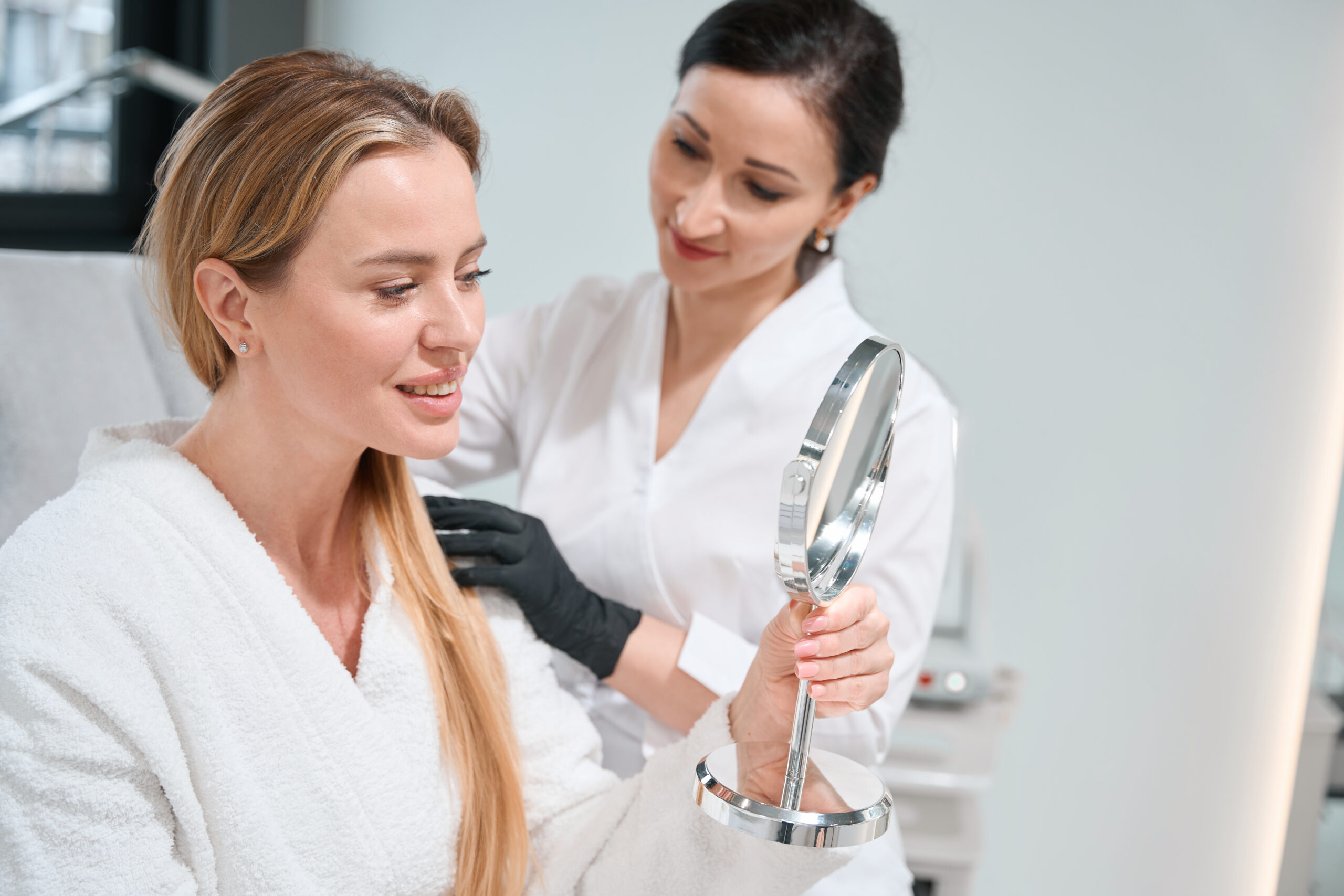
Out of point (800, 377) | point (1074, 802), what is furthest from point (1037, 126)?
point (1074, 802)

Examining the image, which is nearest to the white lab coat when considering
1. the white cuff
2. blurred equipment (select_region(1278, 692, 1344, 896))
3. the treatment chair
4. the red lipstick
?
the white cuff

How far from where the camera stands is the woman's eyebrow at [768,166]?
3.86ft

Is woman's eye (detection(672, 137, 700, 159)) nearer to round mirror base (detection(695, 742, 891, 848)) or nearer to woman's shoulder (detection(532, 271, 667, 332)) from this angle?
woman's shoulder (detection(532, 271, 667, 332))

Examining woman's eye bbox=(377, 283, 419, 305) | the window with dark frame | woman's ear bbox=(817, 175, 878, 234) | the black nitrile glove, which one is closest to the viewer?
woman's eye bbox=(377, 283, 419, 305)

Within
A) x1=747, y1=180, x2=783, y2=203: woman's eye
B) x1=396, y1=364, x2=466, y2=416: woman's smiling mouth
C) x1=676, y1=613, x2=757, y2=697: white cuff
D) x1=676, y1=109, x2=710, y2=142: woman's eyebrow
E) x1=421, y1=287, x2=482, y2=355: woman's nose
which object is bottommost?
x1=676, y1=613, x2=757, y2=697: white cuff

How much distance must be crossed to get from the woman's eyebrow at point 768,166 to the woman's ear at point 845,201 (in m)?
0.11

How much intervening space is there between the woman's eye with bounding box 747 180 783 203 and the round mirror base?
0.67 m

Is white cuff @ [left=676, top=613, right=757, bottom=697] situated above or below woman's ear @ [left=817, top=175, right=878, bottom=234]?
below

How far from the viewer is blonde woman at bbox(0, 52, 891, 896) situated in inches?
29.5

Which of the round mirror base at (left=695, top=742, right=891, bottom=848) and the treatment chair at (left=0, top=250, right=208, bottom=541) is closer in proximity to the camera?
the round mirror base at (left=695, top=742, right=891, bottom=848)

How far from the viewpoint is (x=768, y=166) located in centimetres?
118

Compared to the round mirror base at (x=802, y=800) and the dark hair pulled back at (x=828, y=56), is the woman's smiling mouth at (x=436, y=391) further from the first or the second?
the dark hair pulled back at (x=828, y=56)

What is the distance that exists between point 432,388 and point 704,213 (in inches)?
17.4

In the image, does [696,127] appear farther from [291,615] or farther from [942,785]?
[942,785]
